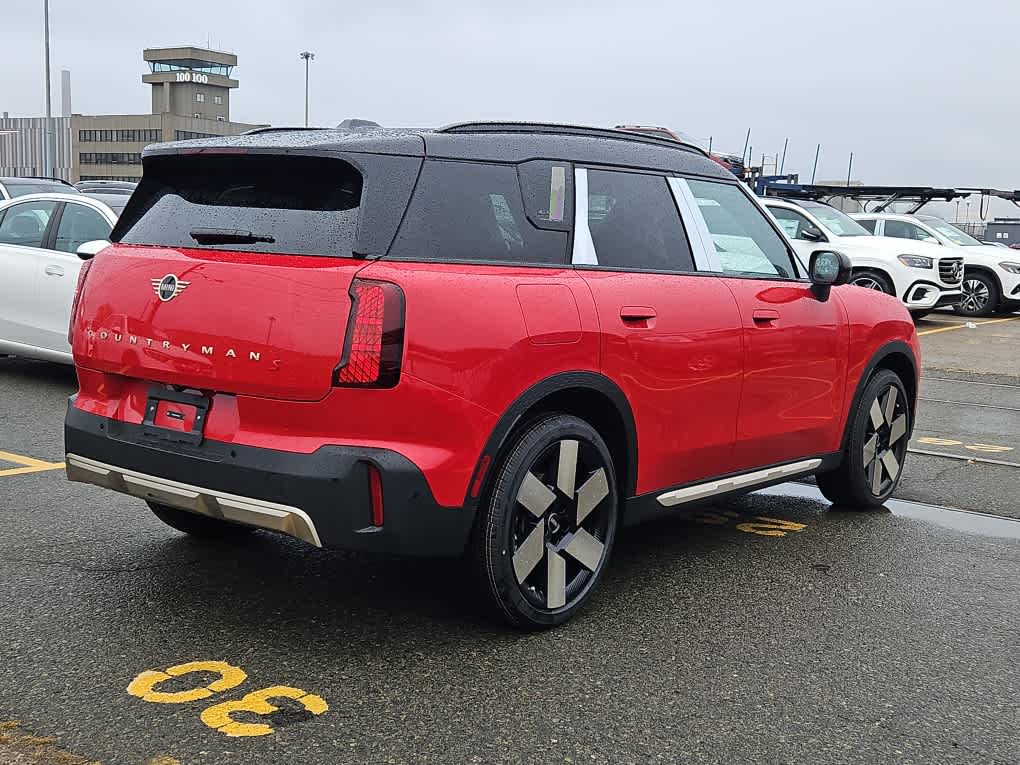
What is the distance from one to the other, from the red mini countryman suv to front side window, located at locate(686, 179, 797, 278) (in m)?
0.11

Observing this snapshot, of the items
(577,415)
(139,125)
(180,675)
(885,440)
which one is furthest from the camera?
(139,125)

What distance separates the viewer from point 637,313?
4.55 metres

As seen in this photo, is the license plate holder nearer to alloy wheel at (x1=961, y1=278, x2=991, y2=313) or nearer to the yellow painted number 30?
the yellow painted number 30

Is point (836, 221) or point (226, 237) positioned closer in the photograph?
point (226, 237)

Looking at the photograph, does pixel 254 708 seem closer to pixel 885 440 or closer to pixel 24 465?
pixel 24 465

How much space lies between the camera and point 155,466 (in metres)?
4.07

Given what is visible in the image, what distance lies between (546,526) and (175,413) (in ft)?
4.29

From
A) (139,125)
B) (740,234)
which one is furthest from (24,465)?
(139,125)

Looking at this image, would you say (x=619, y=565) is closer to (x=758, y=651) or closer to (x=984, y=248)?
(x=758, y=651)

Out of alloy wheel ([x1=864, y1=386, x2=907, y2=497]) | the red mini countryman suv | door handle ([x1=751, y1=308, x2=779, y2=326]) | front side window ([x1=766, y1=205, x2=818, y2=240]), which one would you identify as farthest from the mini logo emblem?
front side window ([x1=766, y1=205, x2=818, y2=240])

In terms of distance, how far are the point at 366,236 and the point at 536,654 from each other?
1.48 m

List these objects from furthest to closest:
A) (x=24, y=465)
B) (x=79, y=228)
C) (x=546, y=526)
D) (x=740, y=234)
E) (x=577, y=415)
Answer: (x=79, y=228), (x=24, y=465), (x=740, y=234), (x=577, y=415), (x=546, y=526)

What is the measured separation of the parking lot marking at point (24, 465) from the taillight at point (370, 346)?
3.57 metres

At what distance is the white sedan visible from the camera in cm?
970
